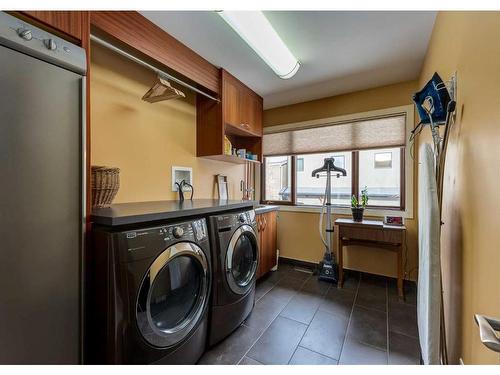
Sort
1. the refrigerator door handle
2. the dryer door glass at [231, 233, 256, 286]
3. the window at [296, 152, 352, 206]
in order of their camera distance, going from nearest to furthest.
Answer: the refrigerator door handle
the dryer door glass at [231, 233, 256, 286]
the window at [296, 152, 352, 206]

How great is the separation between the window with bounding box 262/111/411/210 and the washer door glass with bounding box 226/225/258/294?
148cm

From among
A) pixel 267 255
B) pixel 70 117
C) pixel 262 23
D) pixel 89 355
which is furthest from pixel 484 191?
pixel 267 255

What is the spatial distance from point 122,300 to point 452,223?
1.82m

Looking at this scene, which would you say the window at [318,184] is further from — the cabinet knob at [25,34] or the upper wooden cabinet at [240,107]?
the cabinet knob at [25,34]

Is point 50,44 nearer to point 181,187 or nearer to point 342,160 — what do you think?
point 181,187

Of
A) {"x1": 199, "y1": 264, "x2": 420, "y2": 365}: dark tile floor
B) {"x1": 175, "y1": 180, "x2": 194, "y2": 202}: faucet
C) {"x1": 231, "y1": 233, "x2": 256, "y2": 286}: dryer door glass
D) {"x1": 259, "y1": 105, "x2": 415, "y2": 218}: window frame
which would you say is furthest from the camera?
{"x1": 259, "y1": 105, "x2": 415, "y2": 218}: window frame

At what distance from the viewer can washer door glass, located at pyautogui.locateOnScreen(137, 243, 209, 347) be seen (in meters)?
1.14

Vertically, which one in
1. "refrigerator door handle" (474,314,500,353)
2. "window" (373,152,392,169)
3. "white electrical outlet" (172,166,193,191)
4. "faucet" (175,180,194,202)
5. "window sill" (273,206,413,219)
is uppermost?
"window" (373,152,392,169)

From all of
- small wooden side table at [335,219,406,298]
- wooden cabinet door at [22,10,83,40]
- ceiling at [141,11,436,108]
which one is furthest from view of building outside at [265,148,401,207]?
wooden cabinet door at [22,10,83,40]

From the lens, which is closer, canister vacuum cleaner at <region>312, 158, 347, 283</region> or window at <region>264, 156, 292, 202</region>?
canister vacuum cleaner at <region>312, 158, 347, 283</region>

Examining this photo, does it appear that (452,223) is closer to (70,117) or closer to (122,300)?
(122,300)

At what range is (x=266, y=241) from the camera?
8.87ft

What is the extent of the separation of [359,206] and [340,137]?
3.02 ft

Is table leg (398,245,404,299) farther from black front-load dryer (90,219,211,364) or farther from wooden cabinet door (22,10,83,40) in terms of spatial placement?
wooden cabinet door (22,10,83,40)
